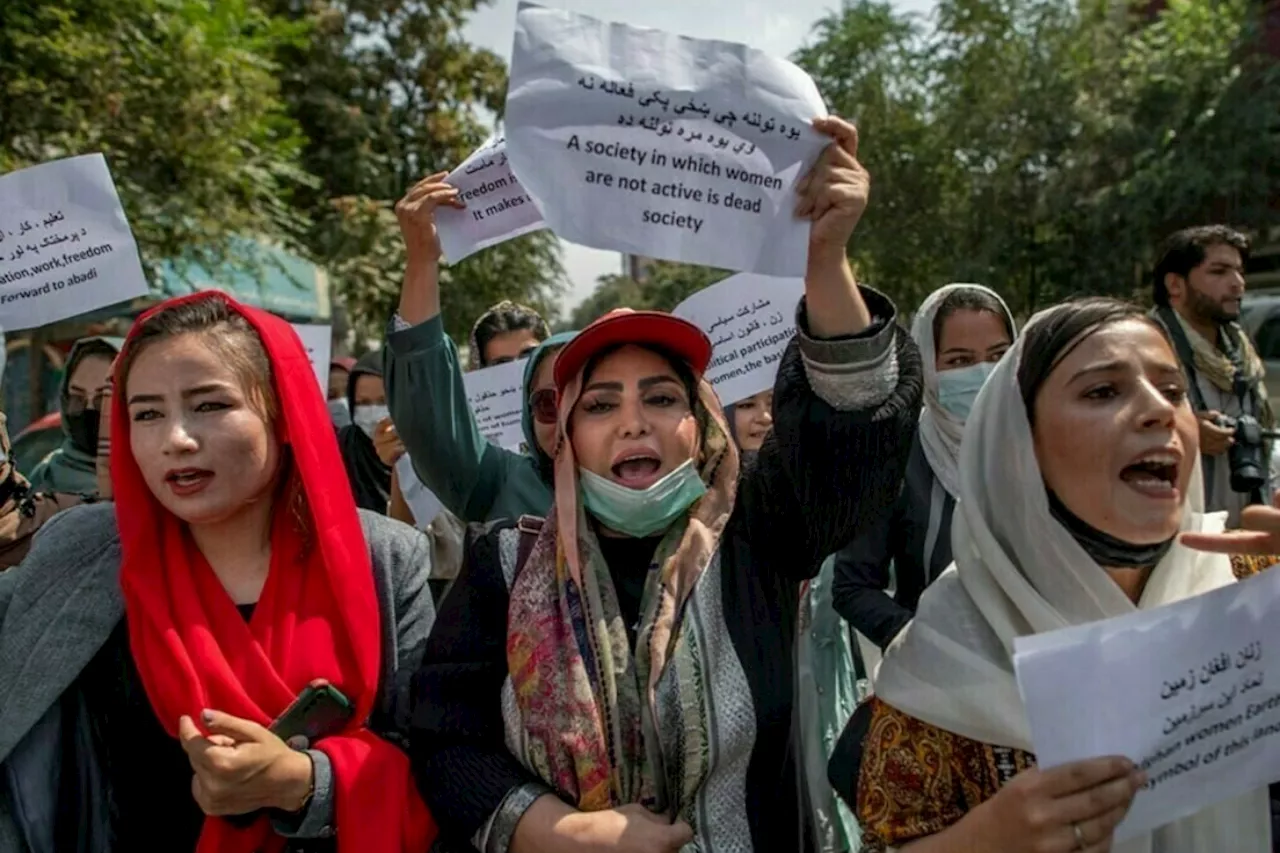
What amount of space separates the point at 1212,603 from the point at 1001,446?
0.37 meters

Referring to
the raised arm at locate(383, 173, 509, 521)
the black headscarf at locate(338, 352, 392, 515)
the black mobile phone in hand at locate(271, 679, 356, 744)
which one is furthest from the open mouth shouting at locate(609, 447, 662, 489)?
the black headscarf at locate(338, 352, 392, 515)

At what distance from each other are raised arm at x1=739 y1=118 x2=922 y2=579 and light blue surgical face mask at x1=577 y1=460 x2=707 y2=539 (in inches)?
6.3

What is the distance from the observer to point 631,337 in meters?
1.86

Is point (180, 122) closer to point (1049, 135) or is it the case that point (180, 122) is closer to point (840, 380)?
point (840, 380)

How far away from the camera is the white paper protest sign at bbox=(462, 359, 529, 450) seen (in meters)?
3.42

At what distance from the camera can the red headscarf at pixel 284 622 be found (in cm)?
175

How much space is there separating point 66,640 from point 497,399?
1759 mm

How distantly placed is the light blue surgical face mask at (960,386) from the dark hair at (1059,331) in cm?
128

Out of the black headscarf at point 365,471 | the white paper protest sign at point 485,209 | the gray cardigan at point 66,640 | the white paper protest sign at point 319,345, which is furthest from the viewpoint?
the black headscarf at point 365,471

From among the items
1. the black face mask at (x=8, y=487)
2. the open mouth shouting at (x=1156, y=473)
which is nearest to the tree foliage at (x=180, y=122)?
the black face mask at (x=8, y=487)

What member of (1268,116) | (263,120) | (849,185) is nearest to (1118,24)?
(1268,116)

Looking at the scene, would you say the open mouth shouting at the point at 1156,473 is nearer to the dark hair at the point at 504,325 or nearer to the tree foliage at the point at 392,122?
the dark hair at the point at 504,325

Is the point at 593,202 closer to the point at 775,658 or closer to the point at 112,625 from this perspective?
the point at 775,658

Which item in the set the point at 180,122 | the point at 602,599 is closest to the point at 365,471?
the point at 602,599
